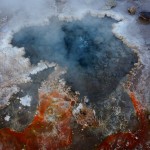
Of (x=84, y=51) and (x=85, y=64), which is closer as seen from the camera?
(x=85, y=64)

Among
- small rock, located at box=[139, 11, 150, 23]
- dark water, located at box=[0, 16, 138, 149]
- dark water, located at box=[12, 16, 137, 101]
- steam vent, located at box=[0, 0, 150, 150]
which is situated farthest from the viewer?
small rock, located at box=[139, 11, 150, 23]

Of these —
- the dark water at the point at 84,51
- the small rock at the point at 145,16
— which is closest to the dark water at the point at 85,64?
the dark water at the point at 84,51

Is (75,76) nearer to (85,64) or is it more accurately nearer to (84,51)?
(85,64)

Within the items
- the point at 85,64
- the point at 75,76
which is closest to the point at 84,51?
the point at 85,64

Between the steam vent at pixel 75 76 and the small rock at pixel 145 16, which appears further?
the small rock at pixel 145 16

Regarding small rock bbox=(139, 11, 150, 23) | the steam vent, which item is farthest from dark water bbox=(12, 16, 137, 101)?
small rock bbox=(139, 11, 150, 23)

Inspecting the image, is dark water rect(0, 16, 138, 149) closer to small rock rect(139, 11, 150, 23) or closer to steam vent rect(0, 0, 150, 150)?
steam vent rect(0, 0, 150, 150)

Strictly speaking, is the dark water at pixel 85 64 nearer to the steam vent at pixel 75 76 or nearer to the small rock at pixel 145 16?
the steam vent at pixel 75 76
